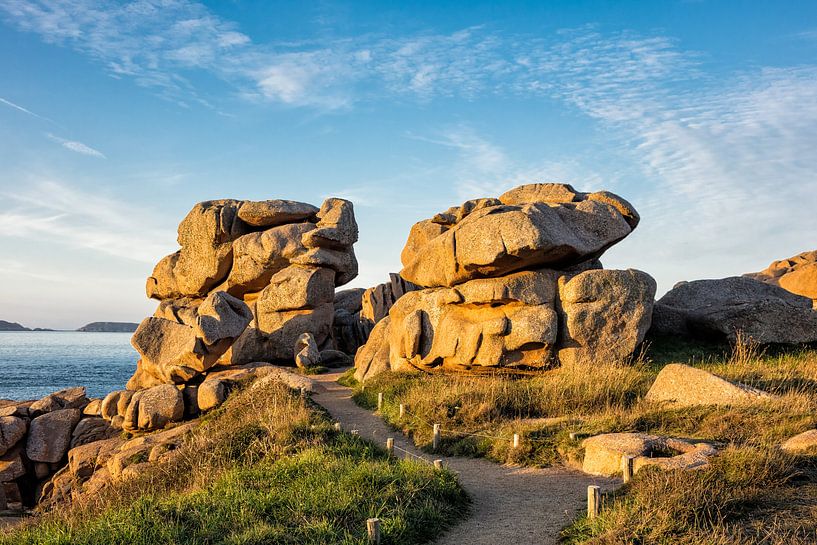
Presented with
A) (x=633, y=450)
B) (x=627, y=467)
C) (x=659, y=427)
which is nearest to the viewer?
(x=627, y=467)

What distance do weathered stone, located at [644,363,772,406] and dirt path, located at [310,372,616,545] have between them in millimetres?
4875

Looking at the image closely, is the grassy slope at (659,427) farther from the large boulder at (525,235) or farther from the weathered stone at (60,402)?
the weathered stone at (60,402)

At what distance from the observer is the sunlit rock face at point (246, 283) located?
95.7ft

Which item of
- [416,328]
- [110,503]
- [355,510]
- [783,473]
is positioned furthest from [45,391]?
[783,473]

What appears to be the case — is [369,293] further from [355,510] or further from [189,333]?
[355,510]

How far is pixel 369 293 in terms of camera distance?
139 feet

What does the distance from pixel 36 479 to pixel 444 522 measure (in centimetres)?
2210

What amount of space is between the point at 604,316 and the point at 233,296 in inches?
907

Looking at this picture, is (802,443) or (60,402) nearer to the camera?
(802,443)

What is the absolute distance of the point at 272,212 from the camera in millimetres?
A: 39125

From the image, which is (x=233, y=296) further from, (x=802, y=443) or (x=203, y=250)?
(x=802, y=443)

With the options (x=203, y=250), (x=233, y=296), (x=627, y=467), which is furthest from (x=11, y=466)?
(x=627, y=467)

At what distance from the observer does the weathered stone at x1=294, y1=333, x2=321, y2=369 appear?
32.6 meters

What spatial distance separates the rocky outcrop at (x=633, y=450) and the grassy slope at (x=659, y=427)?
0.54 m
